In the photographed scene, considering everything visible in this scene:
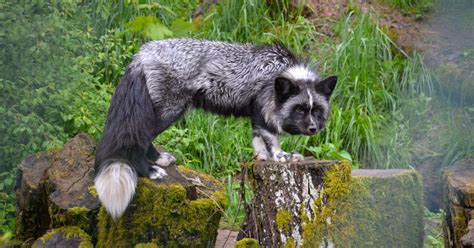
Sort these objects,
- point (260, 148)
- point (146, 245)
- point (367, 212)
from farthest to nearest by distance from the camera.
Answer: point (260, 148) < point (146, 245) < point (367, 212)

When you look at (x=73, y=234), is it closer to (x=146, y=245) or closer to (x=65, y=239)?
(x=65, y=239)

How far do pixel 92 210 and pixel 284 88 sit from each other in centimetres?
171

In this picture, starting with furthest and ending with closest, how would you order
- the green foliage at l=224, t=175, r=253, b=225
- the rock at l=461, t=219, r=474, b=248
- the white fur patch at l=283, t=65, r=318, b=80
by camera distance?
1. the green foliage at l=224, t=175, r=253, b=225
2. the white fur patch at l=283, t=65, r=318, b=80
3. the rock at l=461, t=219, r=474, b=248

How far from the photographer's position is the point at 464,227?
4977mm

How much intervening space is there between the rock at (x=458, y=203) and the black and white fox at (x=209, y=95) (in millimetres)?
1103

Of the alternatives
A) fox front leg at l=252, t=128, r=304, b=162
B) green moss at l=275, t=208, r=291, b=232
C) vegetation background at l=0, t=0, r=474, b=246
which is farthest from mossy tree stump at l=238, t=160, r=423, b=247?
vegetation background at l=0, t=0, r=474, b=246

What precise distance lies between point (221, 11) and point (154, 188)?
176 inches

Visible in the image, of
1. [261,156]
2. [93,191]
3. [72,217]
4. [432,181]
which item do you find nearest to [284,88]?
[261,156]

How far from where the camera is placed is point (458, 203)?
16.5ft

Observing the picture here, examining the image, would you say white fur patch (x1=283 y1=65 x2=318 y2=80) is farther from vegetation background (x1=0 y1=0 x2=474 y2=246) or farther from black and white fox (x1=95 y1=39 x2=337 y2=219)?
vegetation background (x1=0 y1=0 x2=474 y2=246)

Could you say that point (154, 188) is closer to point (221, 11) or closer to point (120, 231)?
point (120, 231)

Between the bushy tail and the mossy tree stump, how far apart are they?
85 centimetres

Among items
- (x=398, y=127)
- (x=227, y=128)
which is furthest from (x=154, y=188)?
(x=398, y=127)

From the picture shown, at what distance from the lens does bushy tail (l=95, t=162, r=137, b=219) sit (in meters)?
5.07
